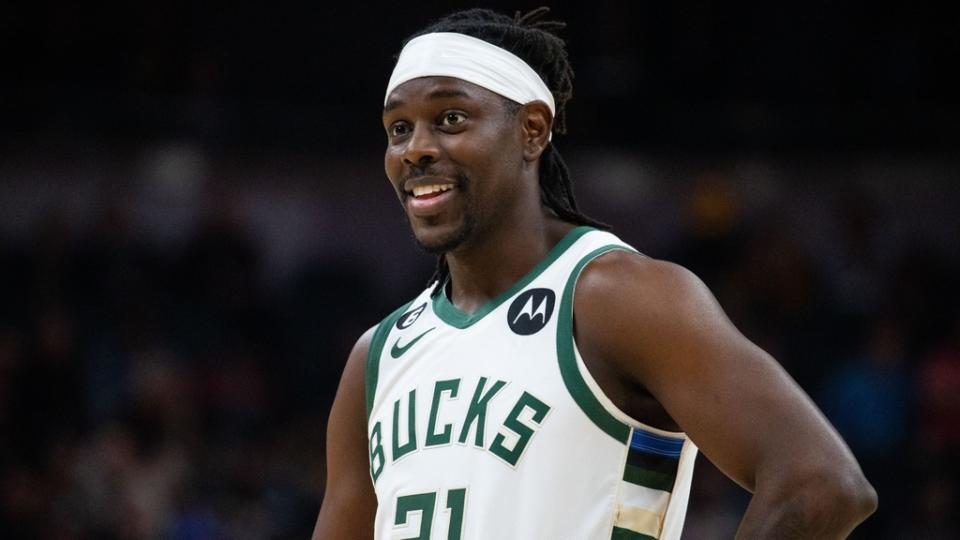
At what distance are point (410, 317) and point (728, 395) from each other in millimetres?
1173

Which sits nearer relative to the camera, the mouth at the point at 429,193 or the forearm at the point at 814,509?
the forearm at the point at 814,509

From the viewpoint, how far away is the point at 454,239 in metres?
3.57

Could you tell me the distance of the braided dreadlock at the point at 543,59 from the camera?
3.74 meters

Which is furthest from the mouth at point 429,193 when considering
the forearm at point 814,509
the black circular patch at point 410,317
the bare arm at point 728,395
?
the forearm at point 814,509

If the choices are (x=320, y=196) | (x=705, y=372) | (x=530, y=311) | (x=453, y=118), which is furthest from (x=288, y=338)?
(x=705, y=372)

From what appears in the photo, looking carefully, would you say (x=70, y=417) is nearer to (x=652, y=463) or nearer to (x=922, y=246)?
(x=922, y=246)

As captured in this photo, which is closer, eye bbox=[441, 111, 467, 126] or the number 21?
the number 21

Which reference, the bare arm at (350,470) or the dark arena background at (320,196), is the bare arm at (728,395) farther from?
the dark arena background at (320,196)

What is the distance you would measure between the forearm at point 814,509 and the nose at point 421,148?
47.5 inches

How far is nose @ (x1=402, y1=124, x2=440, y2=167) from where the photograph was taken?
11.5 feet

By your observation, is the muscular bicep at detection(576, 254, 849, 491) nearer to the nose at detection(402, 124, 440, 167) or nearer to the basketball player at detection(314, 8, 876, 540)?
the basketball player at detection(314, 8, 876, 540)

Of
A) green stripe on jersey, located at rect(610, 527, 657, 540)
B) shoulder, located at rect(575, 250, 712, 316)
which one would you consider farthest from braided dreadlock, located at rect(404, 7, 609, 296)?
green stripe on jersey, located at rect(610, 527, 657, 540)

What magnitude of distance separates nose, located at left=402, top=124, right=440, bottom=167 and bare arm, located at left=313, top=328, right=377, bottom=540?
1.90 ft

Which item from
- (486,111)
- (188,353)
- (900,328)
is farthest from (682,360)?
(188,353)
